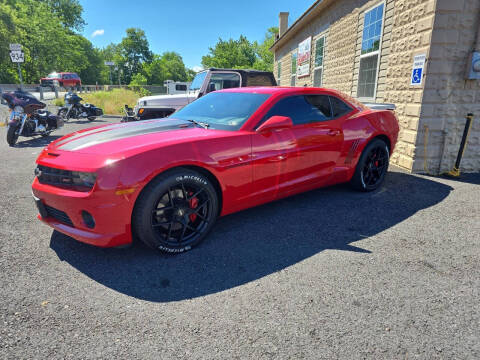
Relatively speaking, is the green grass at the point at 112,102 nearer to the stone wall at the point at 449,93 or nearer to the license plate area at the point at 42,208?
the stone wall at the point at 449,93

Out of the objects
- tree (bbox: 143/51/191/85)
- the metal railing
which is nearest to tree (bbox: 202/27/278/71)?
the metal railing

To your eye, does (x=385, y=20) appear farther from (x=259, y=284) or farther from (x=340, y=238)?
(x=259, y=284)

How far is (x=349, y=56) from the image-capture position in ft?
29.2

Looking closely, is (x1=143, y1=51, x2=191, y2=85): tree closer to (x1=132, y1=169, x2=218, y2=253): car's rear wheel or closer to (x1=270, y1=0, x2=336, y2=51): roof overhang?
(x1=270, y1=0, x2=336, y2=51): roof overhang

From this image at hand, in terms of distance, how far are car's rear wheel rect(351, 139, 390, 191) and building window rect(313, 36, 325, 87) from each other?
7.67 meters

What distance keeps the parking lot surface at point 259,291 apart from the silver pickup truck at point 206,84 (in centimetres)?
512

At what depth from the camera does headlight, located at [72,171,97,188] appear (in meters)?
2.45

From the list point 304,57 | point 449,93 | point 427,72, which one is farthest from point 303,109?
point 304,57

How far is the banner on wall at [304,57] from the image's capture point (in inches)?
500

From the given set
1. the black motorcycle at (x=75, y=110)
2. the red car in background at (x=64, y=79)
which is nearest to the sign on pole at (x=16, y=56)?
the black motorcycle at (x=75, y=110)

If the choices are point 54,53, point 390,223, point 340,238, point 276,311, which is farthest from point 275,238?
point 54,53

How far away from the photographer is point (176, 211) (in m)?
2.81

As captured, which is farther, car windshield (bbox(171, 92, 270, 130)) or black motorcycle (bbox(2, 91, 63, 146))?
black motorcycle (bbox(2, 91, 63, 146))

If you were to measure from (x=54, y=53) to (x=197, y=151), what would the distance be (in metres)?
61.2
